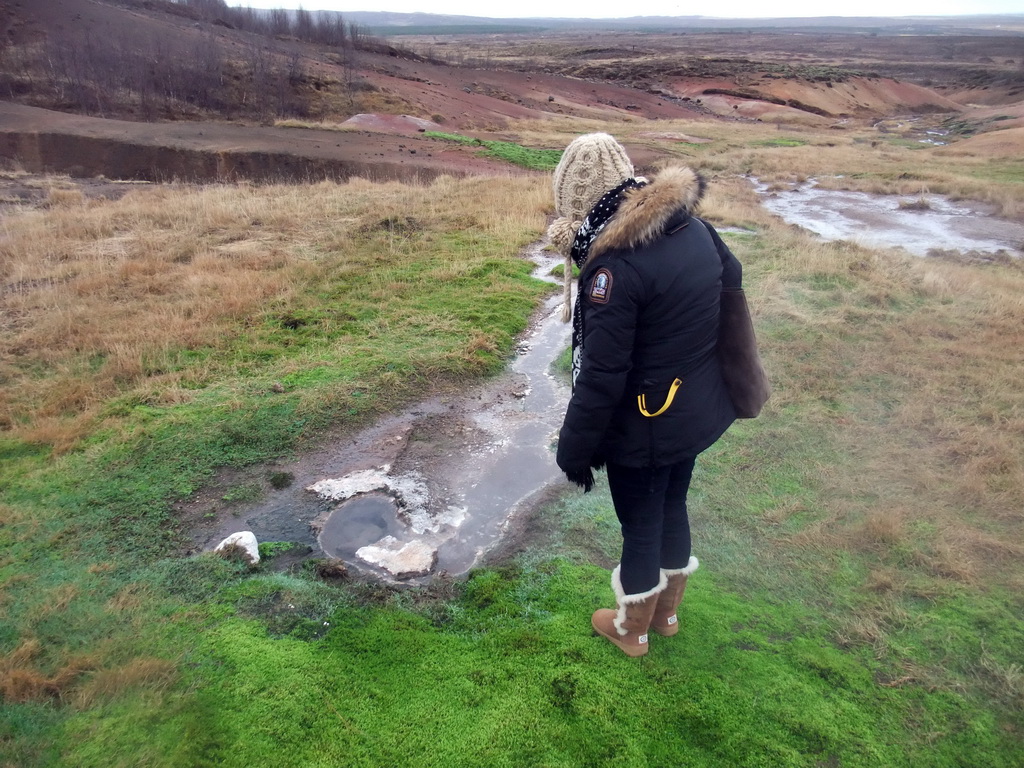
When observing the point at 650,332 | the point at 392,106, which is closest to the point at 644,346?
the point at 650,332

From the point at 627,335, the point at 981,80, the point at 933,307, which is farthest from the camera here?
the point at 981,80

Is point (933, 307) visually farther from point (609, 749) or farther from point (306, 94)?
point (306, 94)

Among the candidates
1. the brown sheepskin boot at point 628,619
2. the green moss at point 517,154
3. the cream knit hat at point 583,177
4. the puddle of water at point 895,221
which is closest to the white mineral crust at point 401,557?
the brown sheepskin boot at point 628,619

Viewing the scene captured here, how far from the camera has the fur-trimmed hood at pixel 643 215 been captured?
2.07 m

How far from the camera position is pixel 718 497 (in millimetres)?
4090

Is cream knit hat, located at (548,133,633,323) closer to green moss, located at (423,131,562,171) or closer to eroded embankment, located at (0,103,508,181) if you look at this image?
eroded embankment, located at (0,103,508,181)

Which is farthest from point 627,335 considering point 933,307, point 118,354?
point 933,307

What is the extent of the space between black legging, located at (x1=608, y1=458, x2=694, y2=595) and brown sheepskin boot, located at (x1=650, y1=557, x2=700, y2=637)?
1.9 inches

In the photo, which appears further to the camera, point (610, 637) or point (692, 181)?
point (610, 637)

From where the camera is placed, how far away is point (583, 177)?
2.34m

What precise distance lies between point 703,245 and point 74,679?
282 cm

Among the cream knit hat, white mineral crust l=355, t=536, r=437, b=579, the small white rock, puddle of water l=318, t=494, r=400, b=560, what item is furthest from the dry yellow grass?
the cream knit hat

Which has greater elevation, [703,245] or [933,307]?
[703,245]

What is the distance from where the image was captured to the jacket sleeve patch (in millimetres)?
2080
